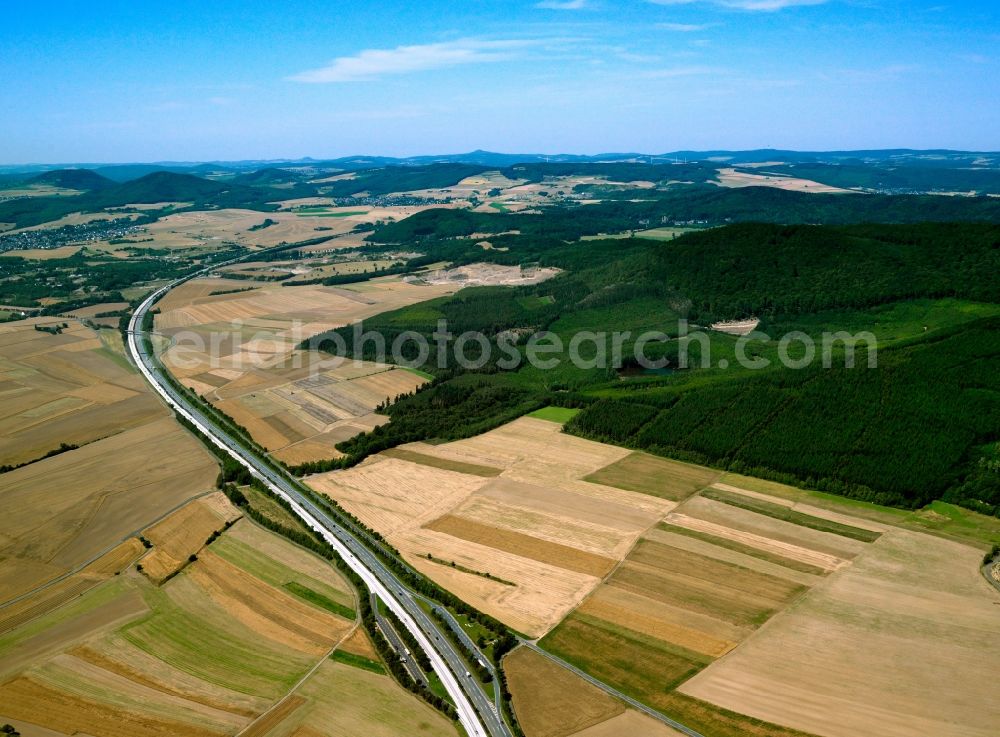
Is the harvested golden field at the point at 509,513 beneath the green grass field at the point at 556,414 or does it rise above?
beneath

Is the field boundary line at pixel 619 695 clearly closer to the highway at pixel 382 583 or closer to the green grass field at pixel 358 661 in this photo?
the highway at pixel 382 583

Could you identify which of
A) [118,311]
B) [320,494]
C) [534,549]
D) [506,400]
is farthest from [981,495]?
[118,311]

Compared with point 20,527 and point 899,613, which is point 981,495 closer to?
point 899,613

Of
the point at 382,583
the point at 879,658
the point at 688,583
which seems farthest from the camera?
the point at 382,583

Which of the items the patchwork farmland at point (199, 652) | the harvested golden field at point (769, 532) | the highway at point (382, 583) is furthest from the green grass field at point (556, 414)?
the patchwork farmland at point (199, 652)

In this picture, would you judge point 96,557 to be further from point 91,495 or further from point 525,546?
point 525,546

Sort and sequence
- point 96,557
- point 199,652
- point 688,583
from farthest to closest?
point 96,557
point 688,583
point 199,652

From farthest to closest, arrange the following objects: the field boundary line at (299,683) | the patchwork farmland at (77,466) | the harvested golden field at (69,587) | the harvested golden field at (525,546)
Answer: the patchwork farmland at (77,466)
the harvested golden field at (525,546)
the harvested golden field at (69,587)
the field boundary line at (299,683)

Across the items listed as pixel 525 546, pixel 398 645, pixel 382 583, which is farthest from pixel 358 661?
pixel 525 546
